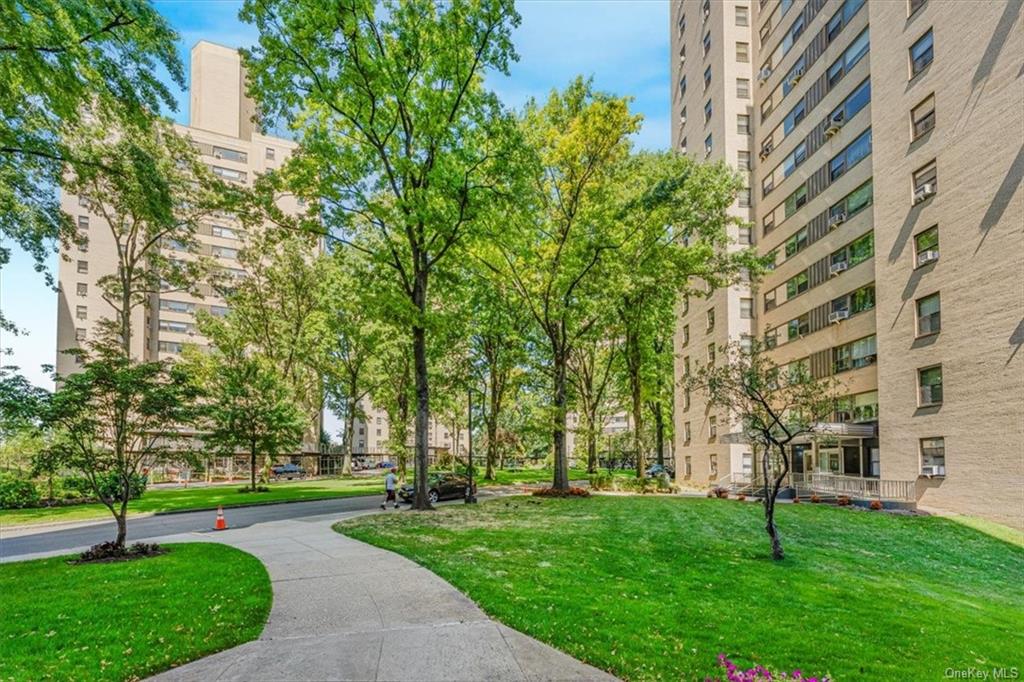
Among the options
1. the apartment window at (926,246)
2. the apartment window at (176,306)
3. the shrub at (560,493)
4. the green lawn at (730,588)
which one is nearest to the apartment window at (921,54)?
the apartment window at (926,246)

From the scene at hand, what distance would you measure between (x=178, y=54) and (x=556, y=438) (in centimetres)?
2135

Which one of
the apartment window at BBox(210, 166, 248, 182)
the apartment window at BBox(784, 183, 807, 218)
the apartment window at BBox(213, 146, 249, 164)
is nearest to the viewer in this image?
the apartment window at BBox(784, 183, 807, 218)

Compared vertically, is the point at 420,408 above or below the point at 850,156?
below

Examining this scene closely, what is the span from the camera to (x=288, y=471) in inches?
2306

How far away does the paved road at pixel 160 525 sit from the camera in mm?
16531

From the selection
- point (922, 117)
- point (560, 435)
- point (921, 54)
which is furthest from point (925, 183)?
point (560, 435)

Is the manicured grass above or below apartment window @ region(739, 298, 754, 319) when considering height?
below

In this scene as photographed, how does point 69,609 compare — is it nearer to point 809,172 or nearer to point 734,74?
point 809,172

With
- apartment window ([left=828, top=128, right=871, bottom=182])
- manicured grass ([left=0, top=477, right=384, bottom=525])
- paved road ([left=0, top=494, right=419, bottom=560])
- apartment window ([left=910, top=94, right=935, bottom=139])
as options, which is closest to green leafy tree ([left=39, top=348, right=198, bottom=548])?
A: paved road ([left=0, top=494, right=419, bottom=560])

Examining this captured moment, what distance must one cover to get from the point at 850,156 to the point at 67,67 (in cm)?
3332

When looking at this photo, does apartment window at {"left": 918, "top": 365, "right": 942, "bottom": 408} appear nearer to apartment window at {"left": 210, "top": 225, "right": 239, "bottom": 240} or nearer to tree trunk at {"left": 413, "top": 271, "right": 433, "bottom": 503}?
tree trunk at {"left": 413, "top": 271, "right": 433, "bottom": 503}

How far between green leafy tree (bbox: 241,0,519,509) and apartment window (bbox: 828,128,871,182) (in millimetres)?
19801

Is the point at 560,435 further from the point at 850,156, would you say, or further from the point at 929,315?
the point at 850,156

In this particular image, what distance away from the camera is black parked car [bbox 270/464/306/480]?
5711 cm
